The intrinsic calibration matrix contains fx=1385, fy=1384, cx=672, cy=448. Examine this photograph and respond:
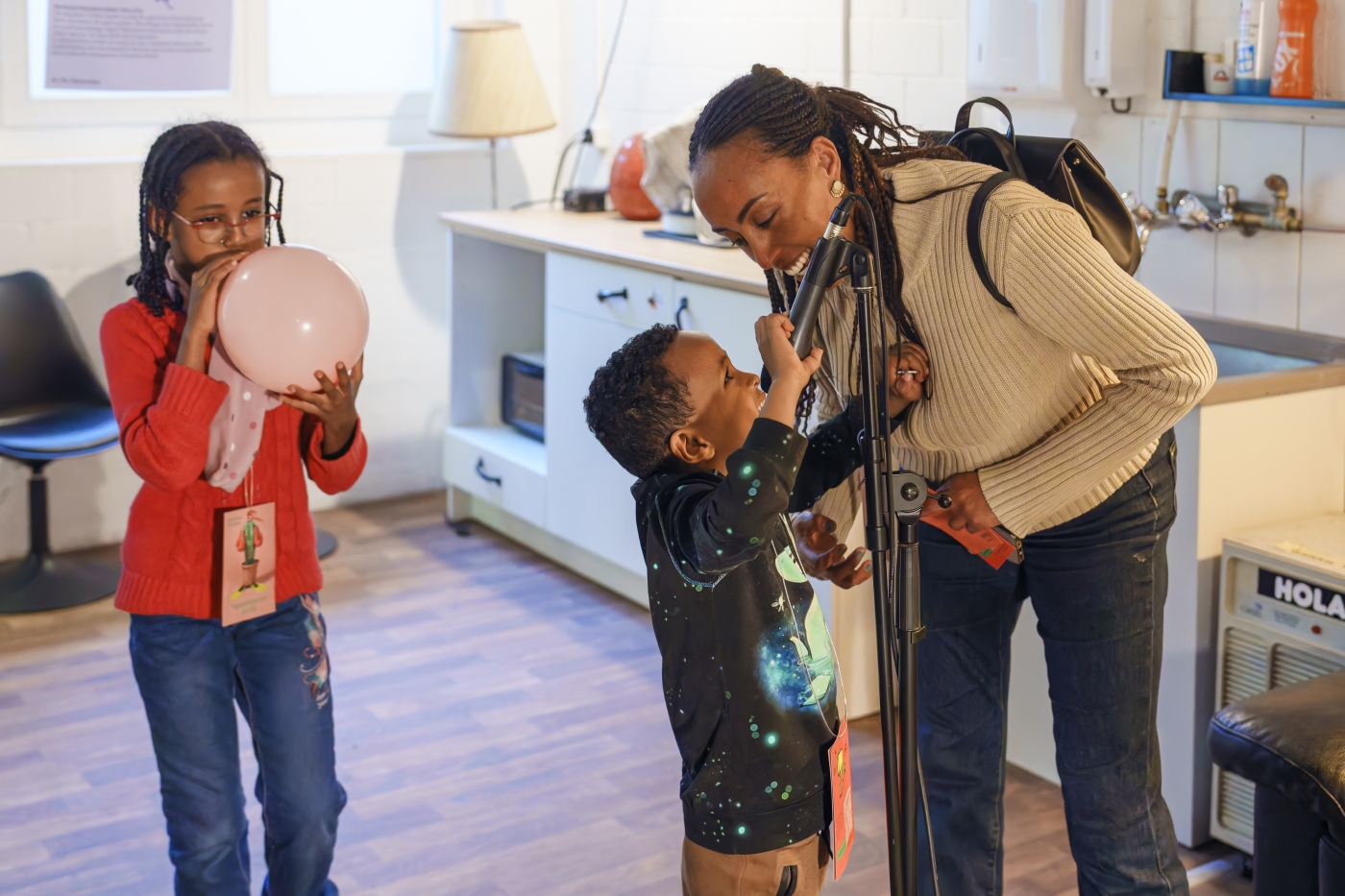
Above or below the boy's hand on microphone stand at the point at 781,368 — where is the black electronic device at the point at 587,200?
above

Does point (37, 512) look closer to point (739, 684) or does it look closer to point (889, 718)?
point (739, 684)

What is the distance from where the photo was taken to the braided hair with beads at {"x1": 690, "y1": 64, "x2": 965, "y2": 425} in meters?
1.36

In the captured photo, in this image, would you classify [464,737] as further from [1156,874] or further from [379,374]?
[379,374]

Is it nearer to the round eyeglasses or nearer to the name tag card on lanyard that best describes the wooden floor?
the name tag card on lanyard

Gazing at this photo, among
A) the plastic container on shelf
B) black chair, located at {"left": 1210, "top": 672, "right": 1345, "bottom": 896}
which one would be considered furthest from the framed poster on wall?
black chair, located at {"left": 1210, "top": 672, "right": 1345, "bottom": 896}

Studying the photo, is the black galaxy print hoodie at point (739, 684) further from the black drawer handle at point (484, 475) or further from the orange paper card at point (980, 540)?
the black drawer handle at point (484, 475)

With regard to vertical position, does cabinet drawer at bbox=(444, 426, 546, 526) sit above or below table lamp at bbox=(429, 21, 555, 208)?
below

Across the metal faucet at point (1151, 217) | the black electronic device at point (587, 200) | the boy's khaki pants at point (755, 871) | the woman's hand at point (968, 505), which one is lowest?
the boy's khaki pants at point (755, 871)

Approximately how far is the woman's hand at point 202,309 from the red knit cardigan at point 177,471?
20mm

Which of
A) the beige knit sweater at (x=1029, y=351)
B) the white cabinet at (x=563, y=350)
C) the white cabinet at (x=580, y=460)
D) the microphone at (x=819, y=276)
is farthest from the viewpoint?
the white cabinet at (x=580, y=460)

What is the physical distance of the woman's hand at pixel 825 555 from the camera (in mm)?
1527

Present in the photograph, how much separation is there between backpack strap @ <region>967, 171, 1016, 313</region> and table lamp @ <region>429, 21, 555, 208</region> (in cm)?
289

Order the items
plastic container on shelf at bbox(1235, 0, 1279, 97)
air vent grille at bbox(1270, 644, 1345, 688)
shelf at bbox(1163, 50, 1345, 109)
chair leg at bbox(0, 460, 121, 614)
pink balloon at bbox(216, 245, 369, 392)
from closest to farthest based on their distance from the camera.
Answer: pink balloon at bbox(216, 245, 369, 392) < air vent grille at bbox(1270, 644, 1345, 688) < plastic container on shelf at bbox(1235, 0, 1279, 97) < shelf at bbox(1163, 50, 1345, 109) < chair leg at bbox(0, 460, 121, 614)

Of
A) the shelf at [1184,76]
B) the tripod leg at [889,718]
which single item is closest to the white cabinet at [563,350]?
the shelf at [1184,76]
